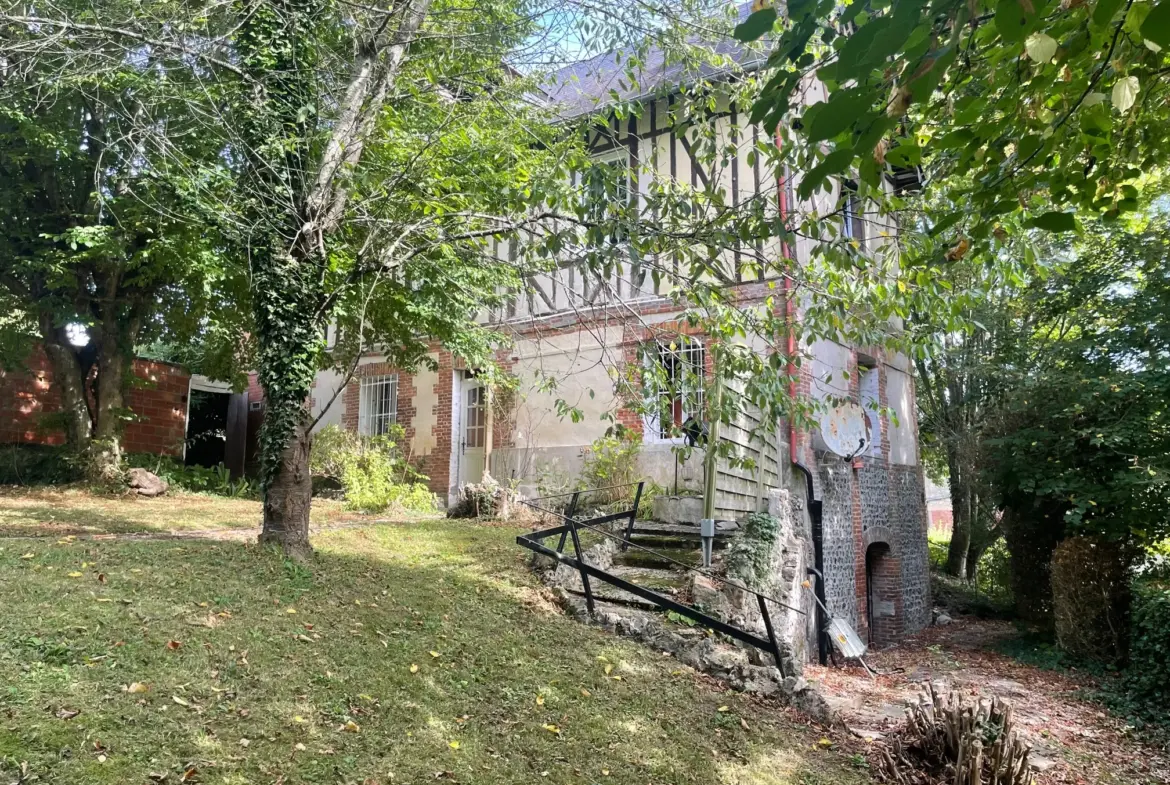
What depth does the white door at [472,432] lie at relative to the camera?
498 inches

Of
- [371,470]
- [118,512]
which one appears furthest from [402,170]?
[371,470]

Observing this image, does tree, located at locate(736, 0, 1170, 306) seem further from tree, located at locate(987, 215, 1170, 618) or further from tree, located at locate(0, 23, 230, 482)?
tree, located at locate(0, 23, 230, 482)

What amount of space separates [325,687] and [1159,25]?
422 cm

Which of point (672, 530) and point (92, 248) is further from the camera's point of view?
point (92, 248)

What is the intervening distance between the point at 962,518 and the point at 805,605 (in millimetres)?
9420

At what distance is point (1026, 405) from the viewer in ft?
33.9

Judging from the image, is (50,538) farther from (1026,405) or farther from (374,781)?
(1026,405)

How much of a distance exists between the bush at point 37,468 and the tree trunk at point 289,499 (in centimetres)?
756

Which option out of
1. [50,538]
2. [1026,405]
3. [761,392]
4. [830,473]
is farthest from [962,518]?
[50,538]

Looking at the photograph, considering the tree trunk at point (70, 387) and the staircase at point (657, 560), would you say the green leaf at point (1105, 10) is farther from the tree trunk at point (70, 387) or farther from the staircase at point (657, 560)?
the tree trunk at point (70, 387)

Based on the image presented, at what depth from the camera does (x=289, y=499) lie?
5.59 meters

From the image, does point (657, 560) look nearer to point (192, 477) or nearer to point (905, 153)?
point (905, 153)

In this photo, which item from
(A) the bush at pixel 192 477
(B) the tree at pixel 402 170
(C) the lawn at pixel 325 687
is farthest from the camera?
(A) the bush at pixel 192 477

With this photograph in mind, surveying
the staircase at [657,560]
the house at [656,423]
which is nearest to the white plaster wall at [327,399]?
the house at [656,423]
